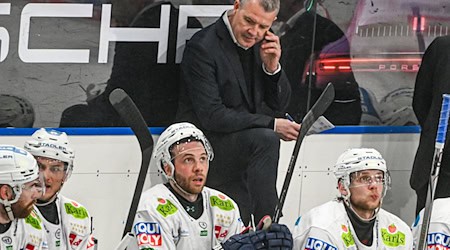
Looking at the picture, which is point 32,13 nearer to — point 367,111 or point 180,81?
point 180,81

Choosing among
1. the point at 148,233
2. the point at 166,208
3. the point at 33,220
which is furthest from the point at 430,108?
the point at 33,220

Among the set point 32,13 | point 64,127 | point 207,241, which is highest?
point 32,13

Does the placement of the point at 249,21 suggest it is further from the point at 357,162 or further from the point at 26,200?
the point at 26,200

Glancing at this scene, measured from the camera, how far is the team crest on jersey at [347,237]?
7.65 metres

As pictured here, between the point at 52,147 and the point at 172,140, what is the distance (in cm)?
52

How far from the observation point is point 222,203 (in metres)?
7.70

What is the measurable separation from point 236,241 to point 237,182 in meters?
1.06

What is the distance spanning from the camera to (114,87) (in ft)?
27.2

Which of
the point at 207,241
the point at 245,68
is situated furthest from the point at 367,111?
the point at 207,241

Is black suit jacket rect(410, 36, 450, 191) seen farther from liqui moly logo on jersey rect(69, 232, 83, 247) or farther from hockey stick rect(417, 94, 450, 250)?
liqui moly logo on jersey rect(69, 232, 83, 247)

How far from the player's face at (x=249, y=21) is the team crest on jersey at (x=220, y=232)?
998mm

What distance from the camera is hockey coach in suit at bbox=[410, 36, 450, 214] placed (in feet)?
27.6

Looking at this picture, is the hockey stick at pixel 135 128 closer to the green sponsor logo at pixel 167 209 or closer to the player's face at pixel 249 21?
the green sponsor logo at pixel 167 209

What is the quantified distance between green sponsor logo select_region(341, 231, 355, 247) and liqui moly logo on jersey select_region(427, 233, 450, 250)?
1.40 feet
